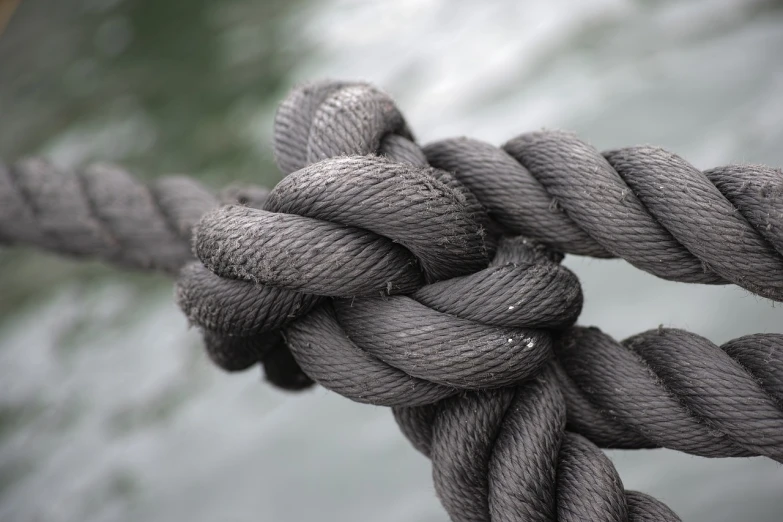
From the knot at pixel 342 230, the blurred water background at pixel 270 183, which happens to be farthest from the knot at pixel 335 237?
the blurred water background at pixel 270 183

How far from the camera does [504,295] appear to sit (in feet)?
2.19

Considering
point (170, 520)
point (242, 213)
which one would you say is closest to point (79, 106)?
point (170, 520)

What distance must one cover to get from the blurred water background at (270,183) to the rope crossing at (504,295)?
458 mm

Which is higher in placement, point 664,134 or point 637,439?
point 664,134

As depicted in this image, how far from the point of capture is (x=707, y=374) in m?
0.68

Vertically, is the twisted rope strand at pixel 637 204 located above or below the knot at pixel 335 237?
above

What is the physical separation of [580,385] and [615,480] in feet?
0.33

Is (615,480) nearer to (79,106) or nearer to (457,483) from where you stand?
(457,483)

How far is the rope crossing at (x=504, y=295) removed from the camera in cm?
66

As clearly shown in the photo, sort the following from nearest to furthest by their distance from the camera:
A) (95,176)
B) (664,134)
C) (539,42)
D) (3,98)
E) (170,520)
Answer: (95,176)
(170,520)
(664,134)
(539,42)
(3,98)

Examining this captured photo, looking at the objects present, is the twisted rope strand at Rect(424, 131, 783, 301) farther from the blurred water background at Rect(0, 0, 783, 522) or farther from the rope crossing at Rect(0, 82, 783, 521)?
the blurred water background at Rect(0, 0, 783, 522)

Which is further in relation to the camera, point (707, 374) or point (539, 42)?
point (539, 42)

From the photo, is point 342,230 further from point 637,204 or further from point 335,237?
point 637,204

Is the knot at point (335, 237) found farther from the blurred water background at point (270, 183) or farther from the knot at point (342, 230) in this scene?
the blurred water background at point (270, 183)
